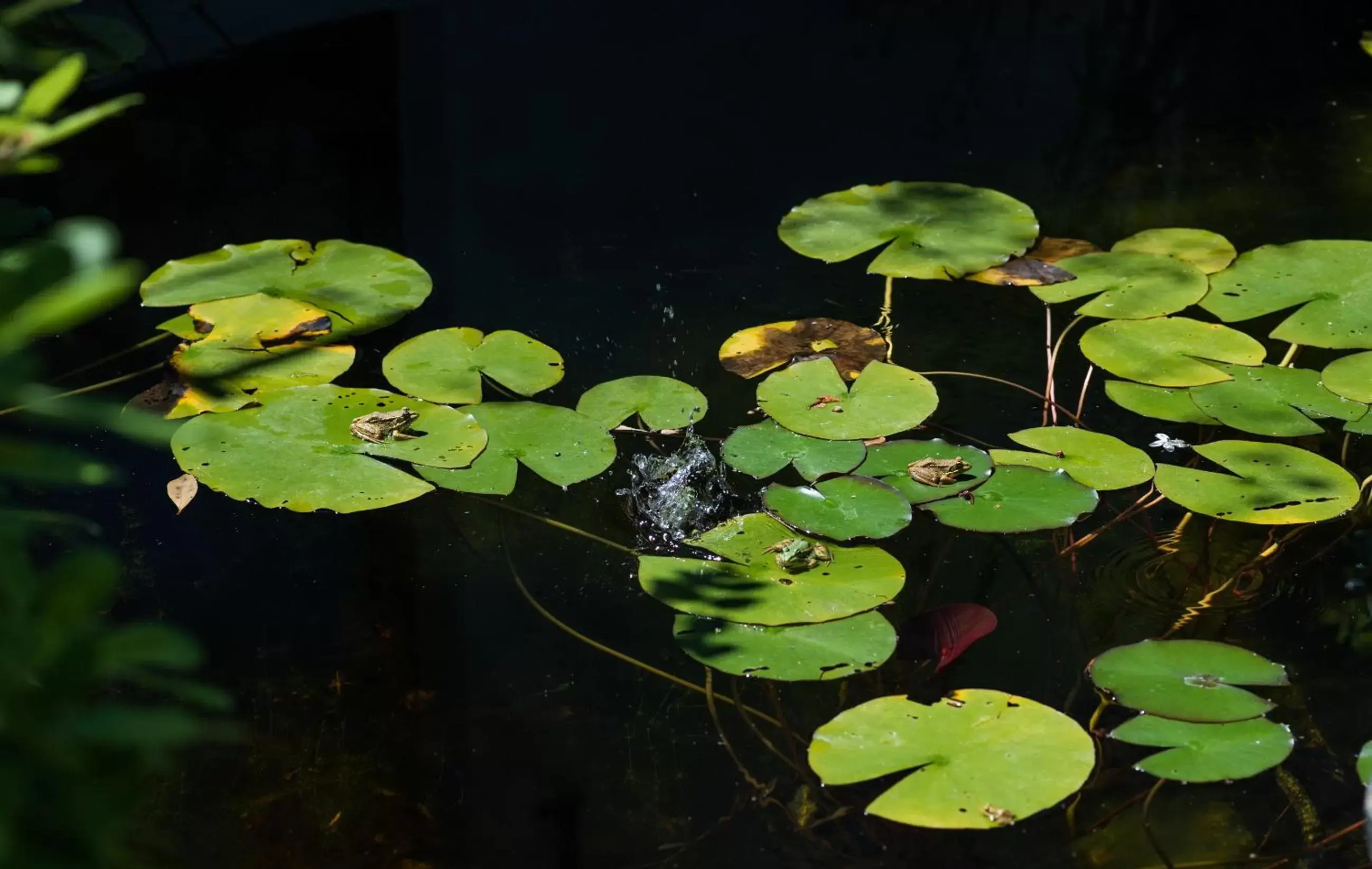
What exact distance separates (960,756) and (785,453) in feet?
1.90

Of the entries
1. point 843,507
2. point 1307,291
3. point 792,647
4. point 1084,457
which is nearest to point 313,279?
point 843,507

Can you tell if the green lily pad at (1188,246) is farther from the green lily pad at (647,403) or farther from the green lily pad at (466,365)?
the green lily pad at (466,365)

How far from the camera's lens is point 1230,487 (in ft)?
5.60

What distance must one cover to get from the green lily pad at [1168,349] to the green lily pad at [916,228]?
0.28m

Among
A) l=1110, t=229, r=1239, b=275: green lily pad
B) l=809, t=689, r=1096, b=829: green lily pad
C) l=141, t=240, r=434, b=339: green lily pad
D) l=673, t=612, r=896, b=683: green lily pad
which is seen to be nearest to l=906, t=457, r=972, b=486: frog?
l=673, t=612, r=896, b=683: green lily pad

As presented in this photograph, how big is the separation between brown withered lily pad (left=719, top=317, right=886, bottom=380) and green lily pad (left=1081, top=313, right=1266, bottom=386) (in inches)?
13.6

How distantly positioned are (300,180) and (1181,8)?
2.27m

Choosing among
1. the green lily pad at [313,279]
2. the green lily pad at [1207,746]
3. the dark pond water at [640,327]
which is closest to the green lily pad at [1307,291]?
the dark pond water at [640,327]

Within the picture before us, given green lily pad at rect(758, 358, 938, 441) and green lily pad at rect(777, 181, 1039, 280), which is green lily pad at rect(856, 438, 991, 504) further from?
green lily pad at rect(777, 181, 1039, 280)

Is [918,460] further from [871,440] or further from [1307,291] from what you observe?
[1307,291]

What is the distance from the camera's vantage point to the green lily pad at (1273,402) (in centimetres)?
183

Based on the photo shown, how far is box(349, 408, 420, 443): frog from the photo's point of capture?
1.81m

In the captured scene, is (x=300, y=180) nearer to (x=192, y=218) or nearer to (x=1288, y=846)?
(x=192, y=218)

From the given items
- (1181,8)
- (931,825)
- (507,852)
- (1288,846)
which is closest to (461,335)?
(507,852)
